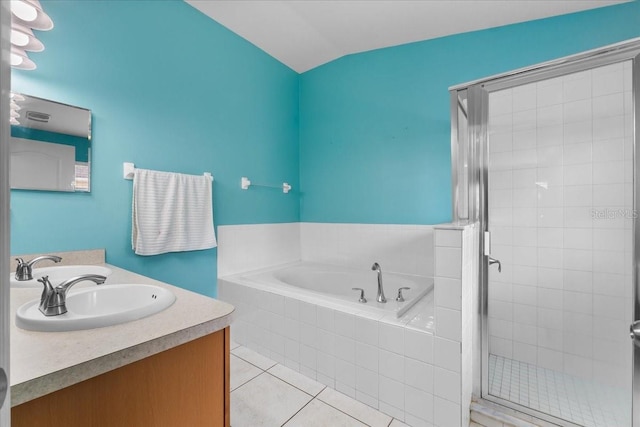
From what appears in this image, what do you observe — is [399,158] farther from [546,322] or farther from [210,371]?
[210,371]

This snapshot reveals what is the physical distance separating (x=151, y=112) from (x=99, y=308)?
140cm

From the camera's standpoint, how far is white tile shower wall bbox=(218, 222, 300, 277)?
2.44 m

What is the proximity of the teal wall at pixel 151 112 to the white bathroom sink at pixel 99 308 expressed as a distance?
747 millimetres

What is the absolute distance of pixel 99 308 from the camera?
1.03m

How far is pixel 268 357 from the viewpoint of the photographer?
6.70 ft

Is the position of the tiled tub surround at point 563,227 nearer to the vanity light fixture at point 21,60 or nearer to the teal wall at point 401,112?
the teal wall at point 401,112

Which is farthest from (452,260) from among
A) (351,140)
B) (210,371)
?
(351,140)

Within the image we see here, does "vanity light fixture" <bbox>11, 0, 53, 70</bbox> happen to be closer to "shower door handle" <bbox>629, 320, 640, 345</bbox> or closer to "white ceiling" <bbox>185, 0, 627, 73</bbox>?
"white ceiling" <bbox>185, 0, 627, 73</bbox>

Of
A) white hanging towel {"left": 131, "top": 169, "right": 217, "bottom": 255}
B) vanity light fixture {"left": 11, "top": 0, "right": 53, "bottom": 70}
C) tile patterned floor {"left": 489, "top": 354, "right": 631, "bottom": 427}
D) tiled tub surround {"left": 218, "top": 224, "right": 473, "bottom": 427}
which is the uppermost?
vanity light fixture {"left": 11, "top": 0, "right": 53, "bottom": 70}

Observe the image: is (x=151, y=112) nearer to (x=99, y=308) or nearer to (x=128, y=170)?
(x=128, y=170)

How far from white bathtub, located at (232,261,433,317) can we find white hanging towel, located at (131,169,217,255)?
1.77 ft

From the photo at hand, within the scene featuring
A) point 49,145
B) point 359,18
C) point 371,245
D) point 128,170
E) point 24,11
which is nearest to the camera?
point 24,11

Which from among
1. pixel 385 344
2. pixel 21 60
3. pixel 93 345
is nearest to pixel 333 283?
pixel 385 344

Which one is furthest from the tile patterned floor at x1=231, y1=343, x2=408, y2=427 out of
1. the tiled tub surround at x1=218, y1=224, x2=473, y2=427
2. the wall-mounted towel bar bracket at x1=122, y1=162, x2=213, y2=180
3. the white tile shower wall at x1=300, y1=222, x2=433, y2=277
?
the wall-mounted towel bar bracket at x1=122, y1=162, x2=213, y2=180
